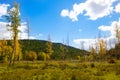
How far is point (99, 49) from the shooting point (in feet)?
359

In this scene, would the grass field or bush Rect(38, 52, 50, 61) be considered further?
bush Rect(38, 52, 50, 61)

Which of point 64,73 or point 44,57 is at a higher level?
point 44,57

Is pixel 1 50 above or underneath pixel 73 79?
above

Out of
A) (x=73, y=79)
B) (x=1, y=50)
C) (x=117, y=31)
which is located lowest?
(x=73, y=79)

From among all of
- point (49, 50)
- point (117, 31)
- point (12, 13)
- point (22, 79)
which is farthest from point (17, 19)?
point (49, 50)

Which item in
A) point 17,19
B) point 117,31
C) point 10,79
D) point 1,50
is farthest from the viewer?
point 1,50

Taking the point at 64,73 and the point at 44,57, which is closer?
the point at 64,73

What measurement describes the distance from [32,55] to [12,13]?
73.1 meters

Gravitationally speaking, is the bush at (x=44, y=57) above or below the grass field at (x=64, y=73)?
above

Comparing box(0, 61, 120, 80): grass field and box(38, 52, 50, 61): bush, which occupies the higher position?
box(38, 52, 50, 61): bush

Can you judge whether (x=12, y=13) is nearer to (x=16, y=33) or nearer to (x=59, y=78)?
(x=16, y=33)

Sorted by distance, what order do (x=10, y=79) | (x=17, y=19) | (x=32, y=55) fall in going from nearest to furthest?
(x=10, y=79)
(x=17, y=19)
(x=32, y=55)

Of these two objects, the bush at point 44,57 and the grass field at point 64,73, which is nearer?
the grass field at point 64,73

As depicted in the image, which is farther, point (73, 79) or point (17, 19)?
point (17, 19)
